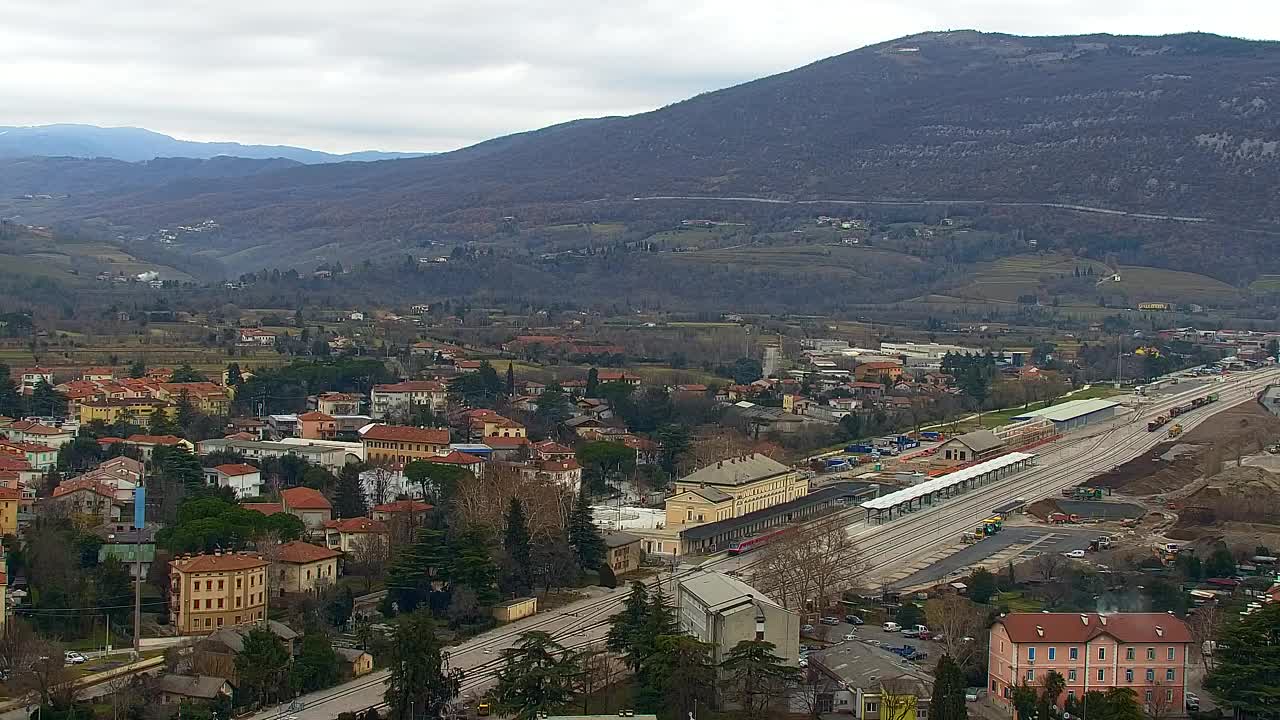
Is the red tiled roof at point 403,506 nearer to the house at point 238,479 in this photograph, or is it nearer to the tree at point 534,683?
the house at point 238,479

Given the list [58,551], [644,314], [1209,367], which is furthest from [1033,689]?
[644,314]

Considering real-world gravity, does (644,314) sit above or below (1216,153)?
below

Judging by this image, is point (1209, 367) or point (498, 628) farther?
point (1209, 367)

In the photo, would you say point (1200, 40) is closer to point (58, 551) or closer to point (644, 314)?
point (644, 314)

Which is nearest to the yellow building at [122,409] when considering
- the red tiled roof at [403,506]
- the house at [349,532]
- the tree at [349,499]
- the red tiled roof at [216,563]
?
the tree at [349,499]

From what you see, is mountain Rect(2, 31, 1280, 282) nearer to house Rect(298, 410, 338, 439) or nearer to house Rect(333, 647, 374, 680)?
house Rect(298, 410, 338, 439)

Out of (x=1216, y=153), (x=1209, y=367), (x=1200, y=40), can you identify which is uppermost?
(x=1200, y=40)

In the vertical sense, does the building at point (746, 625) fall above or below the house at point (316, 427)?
above
